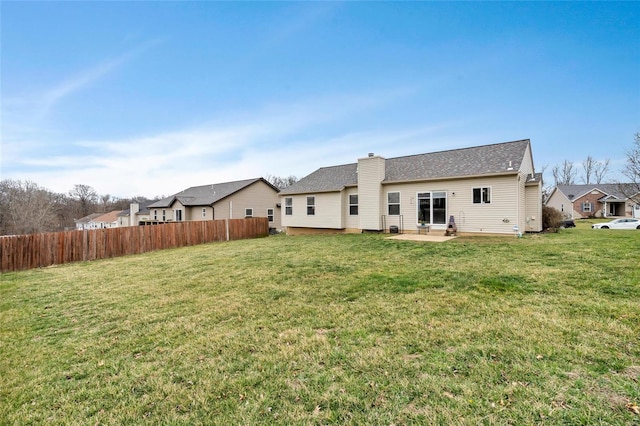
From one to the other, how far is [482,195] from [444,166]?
240 centimetres

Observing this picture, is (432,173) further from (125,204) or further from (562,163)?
(125,204)

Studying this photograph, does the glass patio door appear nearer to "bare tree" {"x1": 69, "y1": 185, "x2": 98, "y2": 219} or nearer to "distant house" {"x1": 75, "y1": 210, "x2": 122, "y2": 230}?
"distant house" {"x1": 75, "y1": 210, "x2": 122, "y2": 230}

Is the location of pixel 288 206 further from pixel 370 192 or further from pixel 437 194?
pixel 437 194

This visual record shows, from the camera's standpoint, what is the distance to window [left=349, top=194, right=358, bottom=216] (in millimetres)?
16422

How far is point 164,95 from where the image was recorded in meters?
15.3

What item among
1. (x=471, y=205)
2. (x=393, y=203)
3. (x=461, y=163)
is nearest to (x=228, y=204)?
(x=393, y=203)

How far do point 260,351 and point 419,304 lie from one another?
248 centimetres

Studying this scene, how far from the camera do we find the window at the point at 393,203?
14891 millimetres

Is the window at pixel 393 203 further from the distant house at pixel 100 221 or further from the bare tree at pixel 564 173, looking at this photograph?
the bare tree at pixel 564 173

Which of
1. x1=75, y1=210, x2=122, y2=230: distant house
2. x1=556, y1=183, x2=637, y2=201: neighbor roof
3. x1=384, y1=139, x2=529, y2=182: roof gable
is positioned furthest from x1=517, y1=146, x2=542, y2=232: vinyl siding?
x1=75, y1=210, x2=122, y2=230: distant house

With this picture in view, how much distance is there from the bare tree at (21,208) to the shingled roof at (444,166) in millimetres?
40252

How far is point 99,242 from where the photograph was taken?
12.5 meters

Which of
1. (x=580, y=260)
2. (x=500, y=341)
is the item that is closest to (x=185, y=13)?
(x=500, y=341)

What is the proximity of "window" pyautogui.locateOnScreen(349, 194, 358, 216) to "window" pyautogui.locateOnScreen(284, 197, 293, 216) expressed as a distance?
A: 4.51 meters
